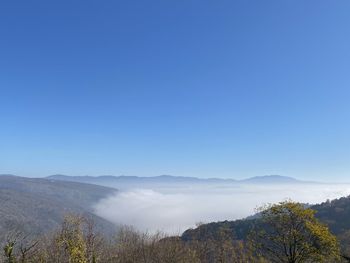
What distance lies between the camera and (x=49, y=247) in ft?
198

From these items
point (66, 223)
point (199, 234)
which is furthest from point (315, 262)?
point (199, 234)

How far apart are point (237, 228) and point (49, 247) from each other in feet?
461

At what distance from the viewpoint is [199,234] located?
88.4 m

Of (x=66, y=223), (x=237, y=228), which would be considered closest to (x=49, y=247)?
(x=66, y=223)

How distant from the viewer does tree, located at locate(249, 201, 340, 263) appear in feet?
121

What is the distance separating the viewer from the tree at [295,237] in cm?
3692

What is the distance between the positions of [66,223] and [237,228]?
144m

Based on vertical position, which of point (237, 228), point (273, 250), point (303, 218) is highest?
point (303, 218)

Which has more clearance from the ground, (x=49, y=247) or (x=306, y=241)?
(x=306, y=241)

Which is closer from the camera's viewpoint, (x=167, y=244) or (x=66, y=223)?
(x=66, y=223)

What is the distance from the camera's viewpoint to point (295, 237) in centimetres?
3906

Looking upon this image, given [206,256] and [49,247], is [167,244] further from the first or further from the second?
[49,247]

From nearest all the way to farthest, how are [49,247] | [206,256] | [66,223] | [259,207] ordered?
[259,207], [66,223], [49,247], [206,256]

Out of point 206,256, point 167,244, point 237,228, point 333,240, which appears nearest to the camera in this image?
point 333,240
